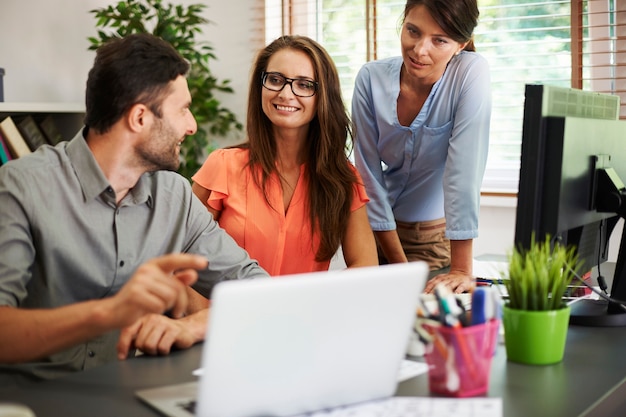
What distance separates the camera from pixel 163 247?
170 centimetres

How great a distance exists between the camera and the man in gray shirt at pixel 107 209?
1.44 m

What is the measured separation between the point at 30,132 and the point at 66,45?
82cm

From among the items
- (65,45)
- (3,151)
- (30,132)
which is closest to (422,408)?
(3,151)

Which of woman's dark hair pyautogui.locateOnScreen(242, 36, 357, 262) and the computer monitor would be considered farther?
woman's dark hair pyautogui.locateOnScreen(242, 36, 357, 262)

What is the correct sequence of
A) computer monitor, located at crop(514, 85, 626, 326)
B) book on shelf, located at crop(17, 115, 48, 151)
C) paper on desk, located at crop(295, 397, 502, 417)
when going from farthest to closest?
book on shelf, located at crop(17, 115, 48, 151) < computer monitor, located at crop(514, 85, 626, 326) < paper on desk, located at crop(295, 397, 502, 417)

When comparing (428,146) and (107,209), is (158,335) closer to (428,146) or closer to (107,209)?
(107,209)

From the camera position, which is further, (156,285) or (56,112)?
(56,112)

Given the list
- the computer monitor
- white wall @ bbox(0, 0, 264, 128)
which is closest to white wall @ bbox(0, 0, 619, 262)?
white wall @ bbox(0, 0, 264, 128)

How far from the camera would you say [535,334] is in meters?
1.28

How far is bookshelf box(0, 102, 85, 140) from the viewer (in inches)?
125

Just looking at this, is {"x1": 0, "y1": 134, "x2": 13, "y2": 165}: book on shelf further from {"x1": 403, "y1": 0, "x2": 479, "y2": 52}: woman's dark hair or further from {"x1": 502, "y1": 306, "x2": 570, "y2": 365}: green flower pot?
{"x1": 502, "y1": 306, "x2": 570, "y2": 365}: green flower pot

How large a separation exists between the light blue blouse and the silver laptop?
111 cm

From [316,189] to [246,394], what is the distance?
120cm

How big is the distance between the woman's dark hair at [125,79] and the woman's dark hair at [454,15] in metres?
0.76
